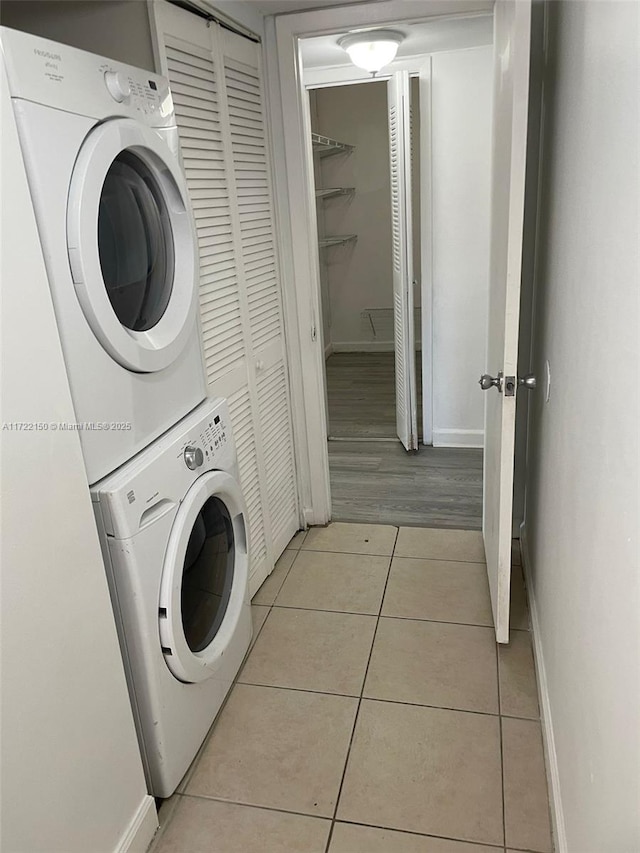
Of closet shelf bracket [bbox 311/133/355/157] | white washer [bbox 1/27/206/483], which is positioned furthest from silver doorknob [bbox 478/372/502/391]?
closet shelf bracket [bbox 311/133/355/157]

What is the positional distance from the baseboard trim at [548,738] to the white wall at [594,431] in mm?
14

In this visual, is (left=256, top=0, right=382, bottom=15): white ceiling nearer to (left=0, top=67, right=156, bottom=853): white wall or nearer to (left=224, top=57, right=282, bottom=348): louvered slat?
(left=224, top=57, right=282, bottom=348): louvered slat

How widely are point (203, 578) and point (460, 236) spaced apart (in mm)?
2298

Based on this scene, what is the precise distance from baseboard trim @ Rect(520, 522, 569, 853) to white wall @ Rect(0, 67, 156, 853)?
0.96m

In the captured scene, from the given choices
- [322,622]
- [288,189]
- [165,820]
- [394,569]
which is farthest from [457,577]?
[288,189]

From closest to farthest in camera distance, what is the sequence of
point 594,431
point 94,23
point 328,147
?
point 594,431, point 94,23, point 328,147

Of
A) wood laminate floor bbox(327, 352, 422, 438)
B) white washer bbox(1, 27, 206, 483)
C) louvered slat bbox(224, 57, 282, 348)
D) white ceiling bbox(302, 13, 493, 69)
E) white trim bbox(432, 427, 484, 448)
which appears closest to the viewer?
white washer bbox(1, 27, 206, 483)

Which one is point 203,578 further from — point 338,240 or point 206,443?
point 338,240

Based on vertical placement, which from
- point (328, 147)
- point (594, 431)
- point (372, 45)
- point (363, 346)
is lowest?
point (363, 346)

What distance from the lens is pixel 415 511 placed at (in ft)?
9.84

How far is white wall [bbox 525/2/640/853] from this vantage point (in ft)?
2.90

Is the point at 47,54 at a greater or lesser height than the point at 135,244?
greater

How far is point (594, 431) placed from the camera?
3.68 ft

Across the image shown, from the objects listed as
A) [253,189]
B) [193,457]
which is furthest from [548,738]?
[253,189]
